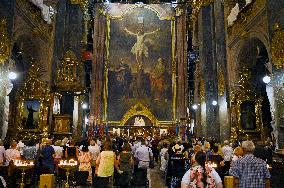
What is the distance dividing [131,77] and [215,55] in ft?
37.4


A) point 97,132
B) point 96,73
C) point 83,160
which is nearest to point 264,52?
point 83,160

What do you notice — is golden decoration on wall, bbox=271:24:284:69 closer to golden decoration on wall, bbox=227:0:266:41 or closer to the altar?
golden decoration on wall, bbox=227:0:266:41

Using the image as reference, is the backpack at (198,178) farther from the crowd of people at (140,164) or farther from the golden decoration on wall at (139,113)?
the golden decoration on wall at (139,113)

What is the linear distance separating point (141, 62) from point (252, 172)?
2430 centimetres

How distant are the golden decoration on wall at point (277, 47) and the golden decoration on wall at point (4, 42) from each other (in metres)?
9.49

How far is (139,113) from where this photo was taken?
88.3ft

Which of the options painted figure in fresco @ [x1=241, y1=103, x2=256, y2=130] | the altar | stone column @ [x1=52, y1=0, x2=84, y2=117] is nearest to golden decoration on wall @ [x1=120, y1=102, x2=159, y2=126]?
the altar

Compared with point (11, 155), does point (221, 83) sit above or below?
above

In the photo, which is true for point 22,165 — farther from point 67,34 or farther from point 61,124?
point 67,34

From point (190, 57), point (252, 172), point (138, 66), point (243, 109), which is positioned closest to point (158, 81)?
point (138, 66)

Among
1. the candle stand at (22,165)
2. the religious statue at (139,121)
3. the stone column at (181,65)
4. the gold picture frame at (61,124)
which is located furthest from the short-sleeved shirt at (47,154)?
the stone column at (181,65)

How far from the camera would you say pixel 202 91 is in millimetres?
18219

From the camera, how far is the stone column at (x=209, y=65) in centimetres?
1694

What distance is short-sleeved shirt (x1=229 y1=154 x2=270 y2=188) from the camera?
167 inches
